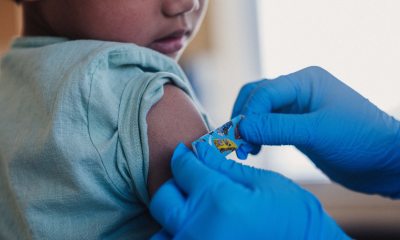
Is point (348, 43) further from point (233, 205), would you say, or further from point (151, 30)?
point (233, 205)

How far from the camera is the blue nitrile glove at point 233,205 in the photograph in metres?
0.53

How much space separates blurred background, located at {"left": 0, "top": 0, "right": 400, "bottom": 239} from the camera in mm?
1635

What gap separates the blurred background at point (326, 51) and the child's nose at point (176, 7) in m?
0.63

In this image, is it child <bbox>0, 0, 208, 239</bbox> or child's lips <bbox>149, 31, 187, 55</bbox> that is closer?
child <bbox>0, 0, 208, 239</bbox>

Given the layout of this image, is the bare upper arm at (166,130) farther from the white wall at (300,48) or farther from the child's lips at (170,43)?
the white wall at (300,48)

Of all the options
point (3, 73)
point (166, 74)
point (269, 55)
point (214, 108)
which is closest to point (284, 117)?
point (166, 74)

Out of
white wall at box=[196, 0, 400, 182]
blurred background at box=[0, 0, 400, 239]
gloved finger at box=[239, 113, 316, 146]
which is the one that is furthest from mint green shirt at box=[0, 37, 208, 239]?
blurred background at box=[0, 0, 400, 239]

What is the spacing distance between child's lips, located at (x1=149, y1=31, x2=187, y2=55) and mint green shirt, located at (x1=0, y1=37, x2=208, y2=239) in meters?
0.16

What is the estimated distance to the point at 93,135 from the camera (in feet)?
1.98

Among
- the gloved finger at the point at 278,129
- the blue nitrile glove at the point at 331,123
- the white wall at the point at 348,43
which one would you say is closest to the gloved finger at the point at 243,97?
the blue nitrile glove at the point at 331,123

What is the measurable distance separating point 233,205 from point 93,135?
0.66 feet

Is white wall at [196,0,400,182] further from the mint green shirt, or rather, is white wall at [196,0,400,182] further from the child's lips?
the mint green shirt

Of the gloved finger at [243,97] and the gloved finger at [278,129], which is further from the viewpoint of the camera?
the gloved finger at [243,97]

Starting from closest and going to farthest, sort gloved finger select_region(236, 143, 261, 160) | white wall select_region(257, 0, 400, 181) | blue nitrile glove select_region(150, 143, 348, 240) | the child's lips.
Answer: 1. blue nitrile glove select_region(150, 143, 348, 240)
2. gloved finger select_region(236, 143, 261, 160)
3. the child's lips
4. white wall select_region(257, 0, 400, 181)
